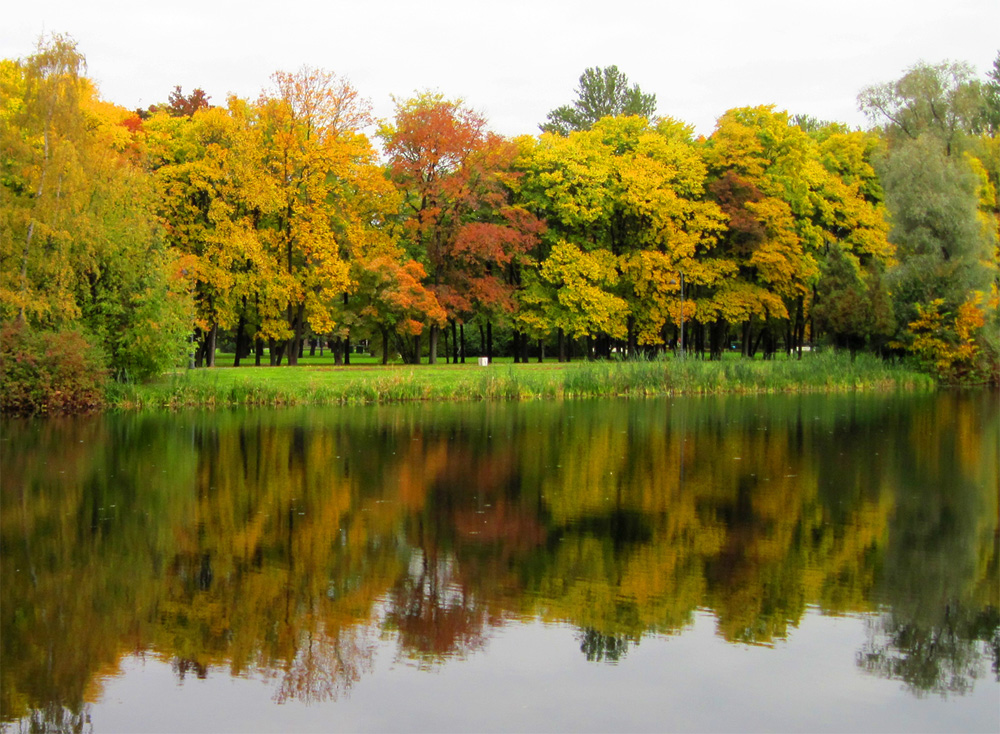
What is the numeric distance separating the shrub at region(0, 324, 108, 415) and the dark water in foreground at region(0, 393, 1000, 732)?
9.97 meters

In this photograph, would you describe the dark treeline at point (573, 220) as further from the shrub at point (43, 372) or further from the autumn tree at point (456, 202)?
the shrub at point (43, 372)

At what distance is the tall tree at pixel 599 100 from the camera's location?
77.9 metres

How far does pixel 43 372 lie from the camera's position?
95.7ft

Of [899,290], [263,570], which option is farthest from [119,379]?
[899,290]

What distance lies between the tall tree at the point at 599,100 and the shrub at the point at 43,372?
5257cm

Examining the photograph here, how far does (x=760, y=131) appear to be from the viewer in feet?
174

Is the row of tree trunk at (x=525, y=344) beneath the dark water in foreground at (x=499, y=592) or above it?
above

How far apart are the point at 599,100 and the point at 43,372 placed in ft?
186

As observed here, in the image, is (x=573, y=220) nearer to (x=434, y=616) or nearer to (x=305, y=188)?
(x=305, y=188)

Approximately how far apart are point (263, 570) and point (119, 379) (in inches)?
897

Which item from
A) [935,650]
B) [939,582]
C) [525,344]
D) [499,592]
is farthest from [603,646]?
[525,344]

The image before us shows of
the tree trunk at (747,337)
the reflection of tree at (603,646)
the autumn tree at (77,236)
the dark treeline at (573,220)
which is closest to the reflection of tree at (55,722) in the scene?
the reflection of tree at (603,646)

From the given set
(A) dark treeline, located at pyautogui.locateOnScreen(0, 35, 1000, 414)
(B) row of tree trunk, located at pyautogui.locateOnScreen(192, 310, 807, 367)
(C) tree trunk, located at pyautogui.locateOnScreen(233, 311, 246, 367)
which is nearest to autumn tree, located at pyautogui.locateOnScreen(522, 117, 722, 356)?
(A) dark treeline, located at pyautogui.locateOnScreen(0, 35, 1000, 414)

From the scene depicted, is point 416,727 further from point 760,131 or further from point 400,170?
point 760,131
